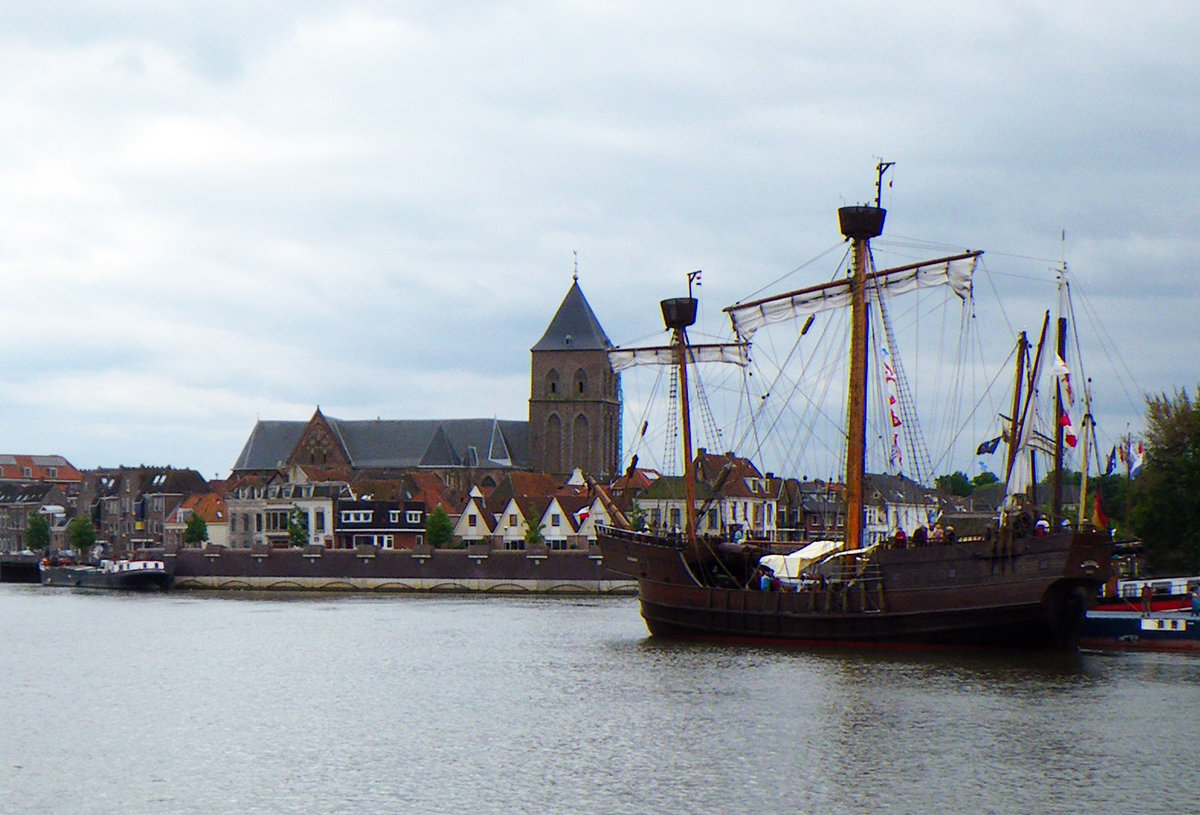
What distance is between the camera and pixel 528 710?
4416 cm

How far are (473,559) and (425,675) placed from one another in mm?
Answer: 61338

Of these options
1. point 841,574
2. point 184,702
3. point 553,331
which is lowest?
point 184,702

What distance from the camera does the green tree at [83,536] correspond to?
16962 cm

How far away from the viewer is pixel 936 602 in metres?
55.5

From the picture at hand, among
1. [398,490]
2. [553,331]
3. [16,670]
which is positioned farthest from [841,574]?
[553,331]

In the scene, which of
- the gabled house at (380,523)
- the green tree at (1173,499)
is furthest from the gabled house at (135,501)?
the green tree at (1173,499)

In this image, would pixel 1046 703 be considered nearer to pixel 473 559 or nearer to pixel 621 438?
pixel 473 559

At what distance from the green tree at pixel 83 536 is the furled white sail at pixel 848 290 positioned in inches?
4608

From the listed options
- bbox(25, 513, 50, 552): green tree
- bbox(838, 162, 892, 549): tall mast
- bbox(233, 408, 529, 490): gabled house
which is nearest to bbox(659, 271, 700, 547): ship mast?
bbox(838, 162, 892, 549): tall mast

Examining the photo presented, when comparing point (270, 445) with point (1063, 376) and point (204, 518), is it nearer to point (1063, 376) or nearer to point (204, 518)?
point (204, 518)

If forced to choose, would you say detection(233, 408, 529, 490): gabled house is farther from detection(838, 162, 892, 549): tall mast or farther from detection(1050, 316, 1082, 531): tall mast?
detection(1050, 316, 1082, 531): tall mast

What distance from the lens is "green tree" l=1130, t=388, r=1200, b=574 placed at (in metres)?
74.6

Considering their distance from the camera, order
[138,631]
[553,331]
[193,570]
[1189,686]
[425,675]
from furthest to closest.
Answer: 1. [553,331]
2. [193,570]
3. [138,631]
4. [425,675]
5. [1189,686]

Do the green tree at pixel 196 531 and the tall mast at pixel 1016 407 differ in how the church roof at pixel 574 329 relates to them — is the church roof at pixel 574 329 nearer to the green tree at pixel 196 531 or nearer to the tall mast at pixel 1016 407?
the green tree at pixel 196 531
